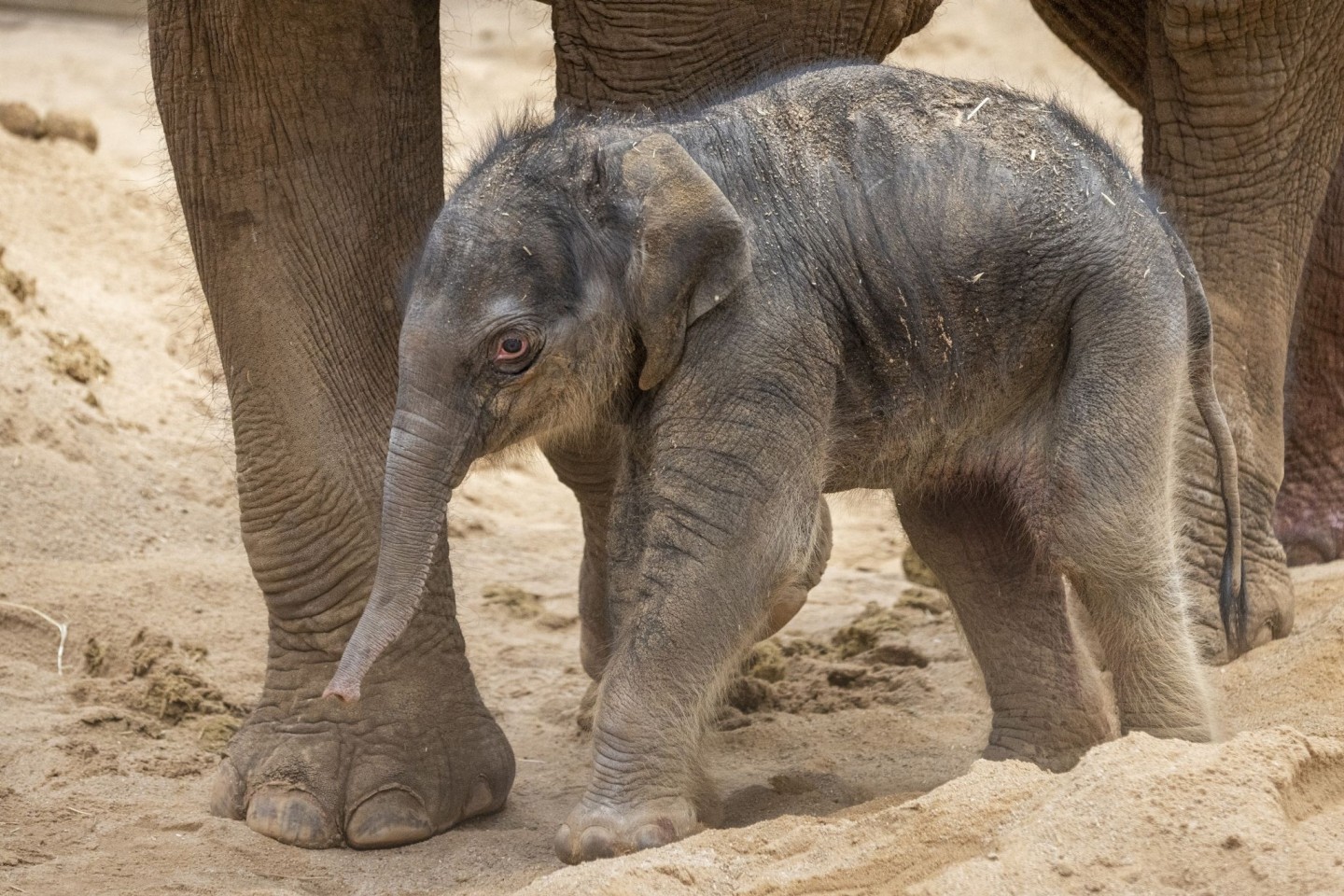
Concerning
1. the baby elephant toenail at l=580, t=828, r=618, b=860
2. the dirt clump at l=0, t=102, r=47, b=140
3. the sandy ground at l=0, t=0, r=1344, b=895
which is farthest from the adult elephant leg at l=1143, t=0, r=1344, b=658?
the dirt clump at l=0, t=102, r=47, b=140

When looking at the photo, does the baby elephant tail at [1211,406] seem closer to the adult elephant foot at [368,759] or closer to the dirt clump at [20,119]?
the adult elephant foot at [368,759]

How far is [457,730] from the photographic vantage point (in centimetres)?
448

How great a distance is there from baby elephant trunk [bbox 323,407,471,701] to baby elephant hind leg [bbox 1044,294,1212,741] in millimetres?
1168

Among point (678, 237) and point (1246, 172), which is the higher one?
point (678, 237)

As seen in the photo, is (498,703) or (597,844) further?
(498,703)

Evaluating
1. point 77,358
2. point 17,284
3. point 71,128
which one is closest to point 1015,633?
point 77,358

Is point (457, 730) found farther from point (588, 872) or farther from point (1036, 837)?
point (1036, 837)

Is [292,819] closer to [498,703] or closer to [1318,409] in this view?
[498,703]

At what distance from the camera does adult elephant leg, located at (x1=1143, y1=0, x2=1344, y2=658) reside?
5004mm

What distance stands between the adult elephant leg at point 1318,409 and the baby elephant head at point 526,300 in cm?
326

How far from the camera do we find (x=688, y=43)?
427 cm

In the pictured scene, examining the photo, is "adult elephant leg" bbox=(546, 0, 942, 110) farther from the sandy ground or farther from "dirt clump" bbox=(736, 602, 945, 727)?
"dirt clump" bbox=(736, 602, 945, 727)

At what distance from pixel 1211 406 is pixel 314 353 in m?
1.92

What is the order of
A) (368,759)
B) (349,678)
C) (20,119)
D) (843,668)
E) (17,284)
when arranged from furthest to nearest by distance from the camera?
(20,119) < (17,284) < (843,668) < (368,759) < (349,678)
